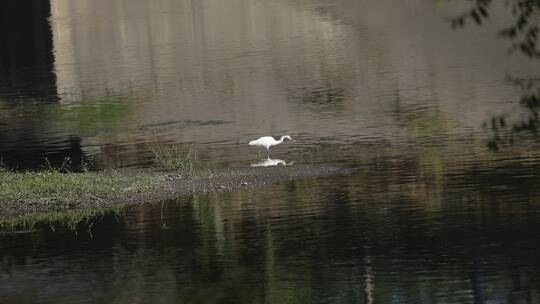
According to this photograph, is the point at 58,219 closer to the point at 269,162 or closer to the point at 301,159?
the point at 269,162

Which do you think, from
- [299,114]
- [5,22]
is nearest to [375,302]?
[299,114]

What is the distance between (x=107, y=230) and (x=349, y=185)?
25.0ft

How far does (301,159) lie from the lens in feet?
132

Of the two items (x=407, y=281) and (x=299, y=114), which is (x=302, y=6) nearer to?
(x=299, y=114)

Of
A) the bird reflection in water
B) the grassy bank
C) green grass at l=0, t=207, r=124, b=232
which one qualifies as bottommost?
green grass at l=0, t=207, r=124, b=232

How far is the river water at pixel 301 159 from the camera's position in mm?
22562

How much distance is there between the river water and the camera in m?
22.6

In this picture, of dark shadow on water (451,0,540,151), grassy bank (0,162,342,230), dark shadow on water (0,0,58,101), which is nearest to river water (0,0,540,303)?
dark shadow on water (451,0,540,151)

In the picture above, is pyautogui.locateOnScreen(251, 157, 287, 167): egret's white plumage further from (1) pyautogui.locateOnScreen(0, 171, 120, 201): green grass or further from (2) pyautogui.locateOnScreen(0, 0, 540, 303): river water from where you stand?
(1) pyautogui.locateOnScreen(0, 171, 120, 201): green grass

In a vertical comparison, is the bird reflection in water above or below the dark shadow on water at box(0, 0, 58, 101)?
below

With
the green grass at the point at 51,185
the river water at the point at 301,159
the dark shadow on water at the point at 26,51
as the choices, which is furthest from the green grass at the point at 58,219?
the dark shadow on water at the point at 26,51

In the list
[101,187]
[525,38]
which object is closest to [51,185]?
[101,187]

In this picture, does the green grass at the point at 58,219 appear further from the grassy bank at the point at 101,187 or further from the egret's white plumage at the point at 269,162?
the egret's white plumage at the point at 269,162

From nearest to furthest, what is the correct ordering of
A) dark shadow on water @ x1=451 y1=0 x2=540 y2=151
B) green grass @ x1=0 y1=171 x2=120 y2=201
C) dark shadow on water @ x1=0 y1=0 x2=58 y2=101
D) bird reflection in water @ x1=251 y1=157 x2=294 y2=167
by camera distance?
dark shadow on water @ x1=451 y1=0 x2=540 y2=151
green grass @ x1=0 y1=171 x2=120 y2=201
bird reflection in water @ x1=251 y1=157 x2=294 y2=167
dark shadow on water @ x1=0 y1=0 x2=58 y2=101
